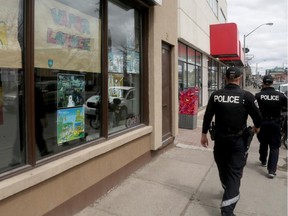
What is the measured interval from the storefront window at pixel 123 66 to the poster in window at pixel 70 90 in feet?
2.80

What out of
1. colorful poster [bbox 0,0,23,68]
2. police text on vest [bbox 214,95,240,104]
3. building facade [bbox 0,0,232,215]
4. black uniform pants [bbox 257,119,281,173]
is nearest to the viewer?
colorful poster [bbox 0,0,23,68]

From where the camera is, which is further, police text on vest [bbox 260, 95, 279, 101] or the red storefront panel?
the red storefront panel

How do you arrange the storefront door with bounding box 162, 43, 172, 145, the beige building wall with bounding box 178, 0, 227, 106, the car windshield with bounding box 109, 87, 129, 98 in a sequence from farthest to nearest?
the beige building wall with bounding box 178, 0, 227, 106, the storefront door with bounding box 162, 43, 172, 145, the car windshield with bounding box 109, 87, 129, 98

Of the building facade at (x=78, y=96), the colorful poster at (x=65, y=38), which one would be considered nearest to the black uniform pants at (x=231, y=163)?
the building facade at (x=78, y=96)

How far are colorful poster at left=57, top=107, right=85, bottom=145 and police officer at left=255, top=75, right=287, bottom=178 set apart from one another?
3.43 meters

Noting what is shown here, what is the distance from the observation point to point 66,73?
13.1 ft

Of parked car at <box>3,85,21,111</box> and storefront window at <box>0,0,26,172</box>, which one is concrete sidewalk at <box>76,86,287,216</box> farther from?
parked car at <box>3,85,21,111</box>

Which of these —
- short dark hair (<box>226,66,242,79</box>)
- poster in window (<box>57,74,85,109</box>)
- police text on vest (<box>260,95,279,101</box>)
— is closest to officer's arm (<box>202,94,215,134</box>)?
short dark hair (<box>226,66,242,79</box>)

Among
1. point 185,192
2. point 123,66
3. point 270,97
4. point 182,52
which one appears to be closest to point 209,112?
point 185,192

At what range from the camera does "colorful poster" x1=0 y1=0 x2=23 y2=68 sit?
3.08m

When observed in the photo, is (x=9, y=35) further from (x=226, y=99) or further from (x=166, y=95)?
(x=166, y=95)

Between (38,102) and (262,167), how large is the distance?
473 centimetres

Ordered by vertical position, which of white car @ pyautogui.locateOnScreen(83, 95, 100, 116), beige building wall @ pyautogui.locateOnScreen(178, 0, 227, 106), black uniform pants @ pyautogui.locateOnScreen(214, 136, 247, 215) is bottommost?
black uniform pants @ pyautogui.locateOnScreen(214, 136, 247, 215)

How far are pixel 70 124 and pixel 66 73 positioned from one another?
26.4 inches
